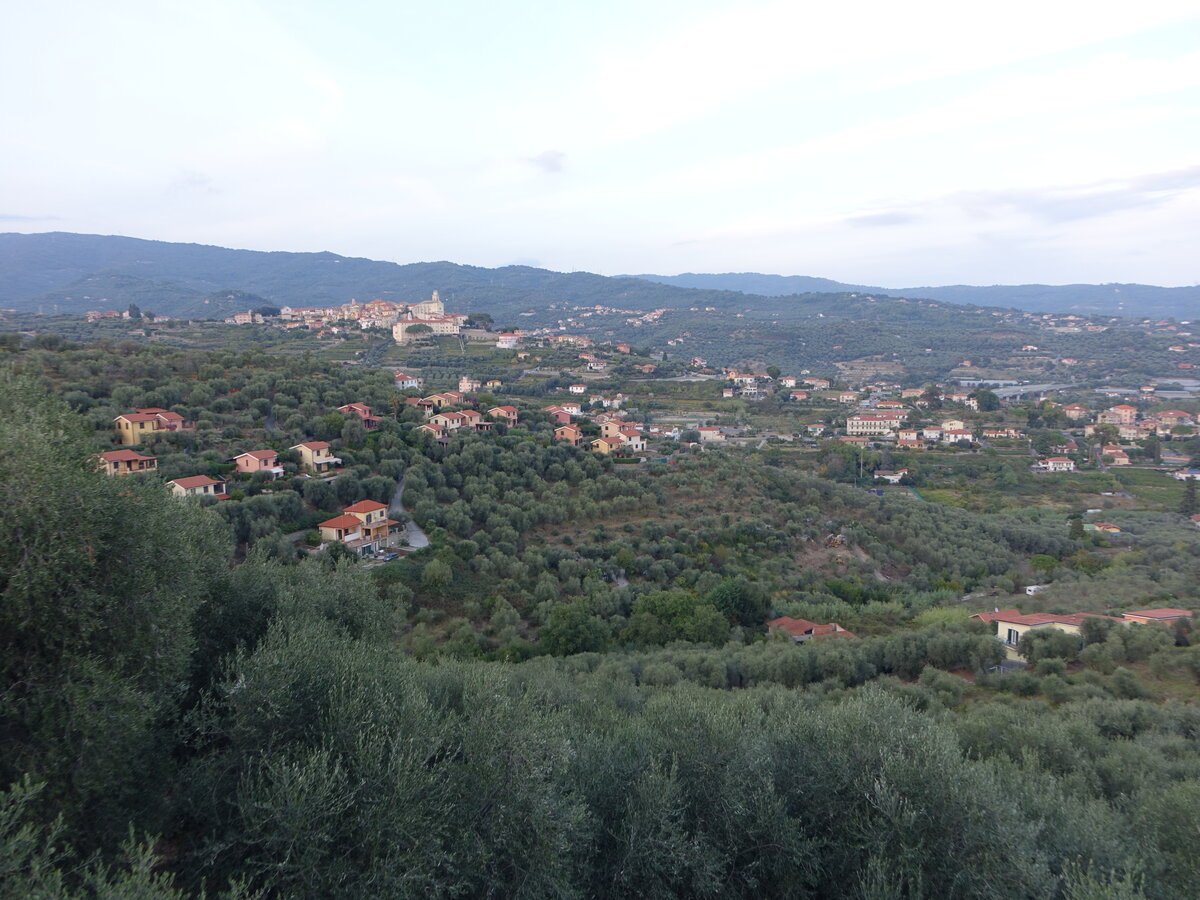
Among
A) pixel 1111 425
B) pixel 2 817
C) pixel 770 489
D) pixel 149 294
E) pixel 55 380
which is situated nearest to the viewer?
pixel 2 817

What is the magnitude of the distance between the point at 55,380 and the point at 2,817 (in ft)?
105

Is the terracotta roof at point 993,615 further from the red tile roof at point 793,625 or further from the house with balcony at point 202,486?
the house with balcony at point 202,486

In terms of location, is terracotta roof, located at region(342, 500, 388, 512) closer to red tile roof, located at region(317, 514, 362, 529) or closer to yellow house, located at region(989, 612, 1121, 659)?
red tile roof, located at region(317, 514, 362, 529)

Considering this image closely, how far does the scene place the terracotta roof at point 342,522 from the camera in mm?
21688

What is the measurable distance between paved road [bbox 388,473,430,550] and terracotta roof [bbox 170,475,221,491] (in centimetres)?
625

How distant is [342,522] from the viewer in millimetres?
21875

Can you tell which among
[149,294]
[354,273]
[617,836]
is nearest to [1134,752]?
[617,836]

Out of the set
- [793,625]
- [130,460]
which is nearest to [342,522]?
[130,460]

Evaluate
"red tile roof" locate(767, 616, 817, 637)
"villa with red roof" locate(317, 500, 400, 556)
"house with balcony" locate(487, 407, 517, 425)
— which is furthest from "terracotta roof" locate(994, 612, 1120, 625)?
"house with balcony" locate(487, 407, 517, 425)

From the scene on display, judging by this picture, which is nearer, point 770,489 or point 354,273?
point 770,489

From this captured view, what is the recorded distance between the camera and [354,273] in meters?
194

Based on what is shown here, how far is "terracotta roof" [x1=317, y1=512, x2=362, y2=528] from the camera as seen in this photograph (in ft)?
71.2

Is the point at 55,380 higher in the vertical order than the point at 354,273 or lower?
lower

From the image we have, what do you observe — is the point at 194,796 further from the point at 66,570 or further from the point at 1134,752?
the point at 1134,752
